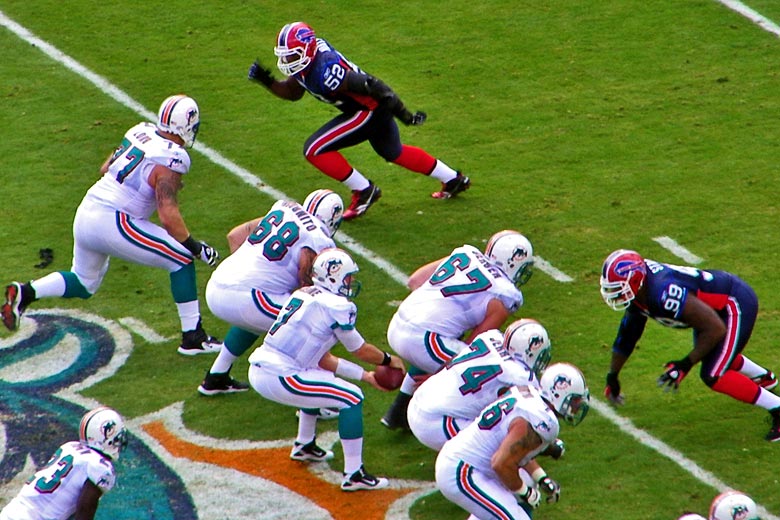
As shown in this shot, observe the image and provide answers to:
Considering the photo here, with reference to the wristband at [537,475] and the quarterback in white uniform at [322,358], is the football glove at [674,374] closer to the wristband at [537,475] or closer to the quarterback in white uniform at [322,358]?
the wristband at [537,475]

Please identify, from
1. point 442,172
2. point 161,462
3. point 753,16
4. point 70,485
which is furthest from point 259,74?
point 753,16

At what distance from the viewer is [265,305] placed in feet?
25.9

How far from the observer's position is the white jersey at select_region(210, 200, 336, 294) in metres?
7.98

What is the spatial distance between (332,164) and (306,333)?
324 cm

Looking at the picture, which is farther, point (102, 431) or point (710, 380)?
point (710, 380)

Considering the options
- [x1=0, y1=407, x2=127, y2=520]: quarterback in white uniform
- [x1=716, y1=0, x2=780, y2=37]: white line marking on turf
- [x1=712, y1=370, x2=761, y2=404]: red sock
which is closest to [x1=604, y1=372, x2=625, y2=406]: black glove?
[x1=712, y1=370, x2=761, y2=404]: red sock

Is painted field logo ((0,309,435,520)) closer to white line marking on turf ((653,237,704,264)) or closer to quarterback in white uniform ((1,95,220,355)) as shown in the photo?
quarterback in white uniform ((1,95,220,355))

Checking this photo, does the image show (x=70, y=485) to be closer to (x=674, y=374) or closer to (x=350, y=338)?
(x=350, y=338)

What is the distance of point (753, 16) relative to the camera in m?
13.3

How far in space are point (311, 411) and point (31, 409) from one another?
186cm

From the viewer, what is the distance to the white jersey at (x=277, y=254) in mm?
7984

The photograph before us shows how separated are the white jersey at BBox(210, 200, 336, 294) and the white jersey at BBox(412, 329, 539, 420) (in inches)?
54.2

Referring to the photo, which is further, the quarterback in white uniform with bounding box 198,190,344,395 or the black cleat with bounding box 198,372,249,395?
the black cleat with bounding box 198,372,249,395

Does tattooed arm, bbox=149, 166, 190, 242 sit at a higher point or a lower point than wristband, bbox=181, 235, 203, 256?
higher
